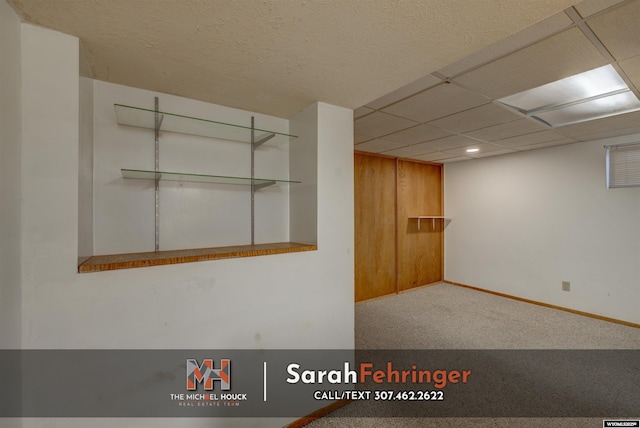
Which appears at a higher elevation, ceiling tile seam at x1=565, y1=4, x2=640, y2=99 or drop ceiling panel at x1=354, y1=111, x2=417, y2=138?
drop ceiling panel at x1=354, y1=111, x2=417, y2=138

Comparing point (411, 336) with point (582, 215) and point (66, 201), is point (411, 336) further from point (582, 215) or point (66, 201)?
point (66, 201)

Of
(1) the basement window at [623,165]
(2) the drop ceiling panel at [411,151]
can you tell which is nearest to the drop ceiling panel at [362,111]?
Result: (2) the drop ceiling panel at [411,151]

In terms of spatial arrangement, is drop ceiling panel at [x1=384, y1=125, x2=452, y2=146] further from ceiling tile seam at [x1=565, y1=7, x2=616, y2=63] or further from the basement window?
the basement window

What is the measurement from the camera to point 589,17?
4.10 feet

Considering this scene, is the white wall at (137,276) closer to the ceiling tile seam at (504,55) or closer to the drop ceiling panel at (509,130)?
the ceiling tile seam at (504,55)

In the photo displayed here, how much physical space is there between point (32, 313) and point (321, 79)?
169 centimetres

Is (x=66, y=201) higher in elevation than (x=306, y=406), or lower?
higher

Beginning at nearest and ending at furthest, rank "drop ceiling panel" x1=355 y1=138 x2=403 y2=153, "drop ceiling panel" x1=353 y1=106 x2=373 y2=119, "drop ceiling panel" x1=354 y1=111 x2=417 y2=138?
"drop ceiling panel" x1=353 y1=106 x2=373 y2=119 < "drop ceiling panel" x1=354 y1=111 x2=417 y2=138 < "drop ceiling panel" x1=355 y1=138 x2=403 y2=153

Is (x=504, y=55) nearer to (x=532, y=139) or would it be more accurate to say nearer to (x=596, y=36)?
(x=596, y=36)

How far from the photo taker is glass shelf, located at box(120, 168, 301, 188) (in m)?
1.51

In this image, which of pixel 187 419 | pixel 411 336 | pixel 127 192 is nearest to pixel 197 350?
pixel 187 419

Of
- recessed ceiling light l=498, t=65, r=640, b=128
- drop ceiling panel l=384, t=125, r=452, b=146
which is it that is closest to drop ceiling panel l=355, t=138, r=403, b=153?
drop ceiling panel l=384, t=125, r=452, b=146

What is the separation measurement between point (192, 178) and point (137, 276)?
27.4 inches

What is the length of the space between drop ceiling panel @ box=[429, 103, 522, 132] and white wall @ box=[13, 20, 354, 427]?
124 cm
